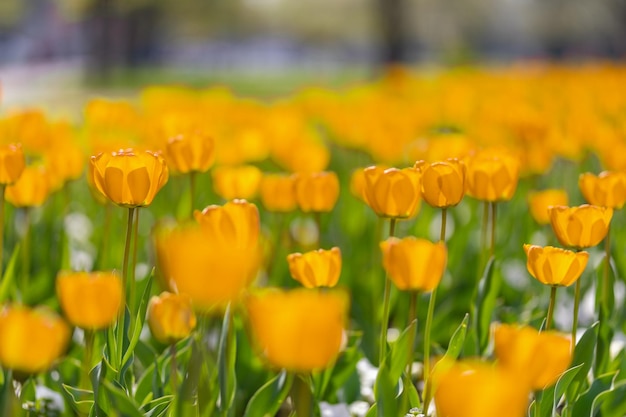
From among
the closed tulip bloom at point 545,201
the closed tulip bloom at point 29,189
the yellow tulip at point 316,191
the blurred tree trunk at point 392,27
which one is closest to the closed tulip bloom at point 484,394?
the yellow tulip at point 316,191

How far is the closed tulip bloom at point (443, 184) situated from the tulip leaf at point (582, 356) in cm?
50

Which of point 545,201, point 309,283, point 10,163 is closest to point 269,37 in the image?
point 545,201

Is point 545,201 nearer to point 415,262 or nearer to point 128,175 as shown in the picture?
point 415,262

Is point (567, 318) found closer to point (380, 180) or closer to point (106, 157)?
point (380, 180)

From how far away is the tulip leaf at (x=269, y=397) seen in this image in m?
1.90

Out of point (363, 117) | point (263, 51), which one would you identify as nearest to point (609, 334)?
point (363, 117)

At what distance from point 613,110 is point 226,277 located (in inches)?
207

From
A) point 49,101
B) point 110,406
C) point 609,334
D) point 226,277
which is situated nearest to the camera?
point 226,277

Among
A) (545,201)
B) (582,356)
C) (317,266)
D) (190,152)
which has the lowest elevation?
(582,356)

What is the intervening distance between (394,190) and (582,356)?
66 cm

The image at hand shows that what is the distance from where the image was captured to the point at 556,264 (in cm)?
174

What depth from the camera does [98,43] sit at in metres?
29.4

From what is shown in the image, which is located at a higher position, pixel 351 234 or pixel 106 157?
pixel 106 157

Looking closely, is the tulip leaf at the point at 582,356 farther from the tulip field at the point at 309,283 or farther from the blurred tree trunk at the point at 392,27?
the blurred tree trunk at the point at 392,27
